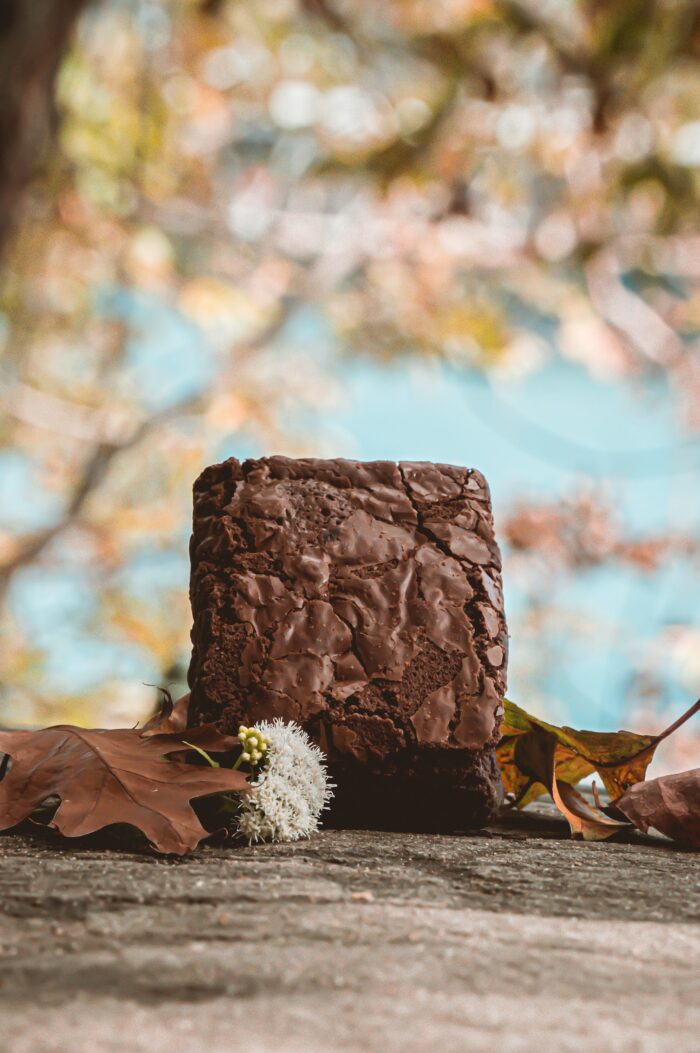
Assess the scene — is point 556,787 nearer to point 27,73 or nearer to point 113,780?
point 113,780

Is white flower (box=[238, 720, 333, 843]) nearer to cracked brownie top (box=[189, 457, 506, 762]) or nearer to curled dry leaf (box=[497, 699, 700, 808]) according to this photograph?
cracked brownie top (box=[189, 457, 506, 762])

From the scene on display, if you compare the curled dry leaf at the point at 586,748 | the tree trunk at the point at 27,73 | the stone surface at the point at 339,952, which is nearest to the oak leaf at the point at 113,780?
the stone surface at the point at 339,952

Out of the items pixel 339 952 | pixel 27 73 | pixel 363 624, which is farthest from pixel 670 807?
pixel 27 73

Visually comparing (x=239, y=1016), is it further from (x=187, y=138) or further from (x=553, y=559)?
(x=187, y=138)

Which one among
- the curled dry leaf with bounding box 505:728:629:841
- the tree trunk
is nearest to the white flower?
the curled dry leaf with bounding box 505:728:629:841

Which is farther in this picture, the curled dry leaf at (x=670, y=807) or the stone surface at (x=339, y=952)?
the curled dry leaf at (x=670, y=807)

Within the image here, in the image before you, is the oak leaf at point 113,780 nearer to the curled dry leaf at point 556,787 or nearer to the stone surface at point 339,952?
the stone surface at point 339,952

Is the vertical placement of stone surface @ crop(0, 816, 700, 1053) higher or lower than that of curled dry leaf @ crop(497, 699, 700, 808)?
lower
